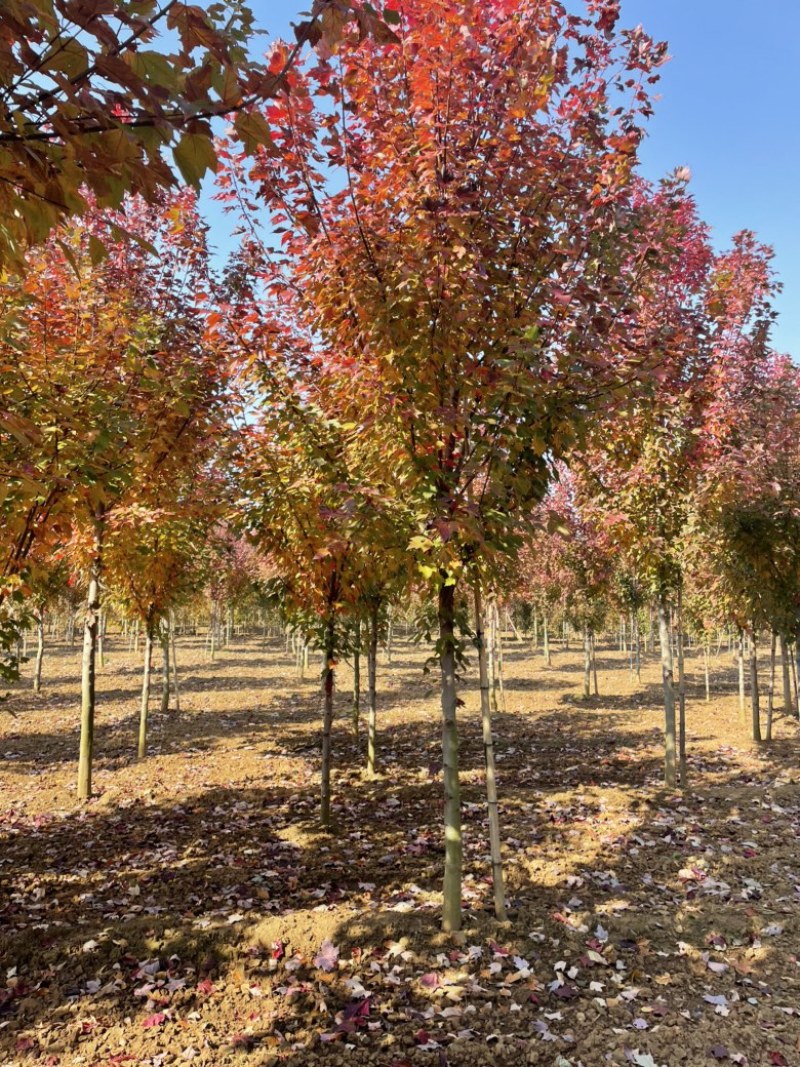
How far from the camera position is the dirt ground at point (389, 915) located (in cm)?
375

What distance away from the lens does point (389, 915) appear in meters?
5.17

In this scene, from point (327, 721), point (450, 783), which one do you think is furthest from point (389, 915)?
point (327, 721)

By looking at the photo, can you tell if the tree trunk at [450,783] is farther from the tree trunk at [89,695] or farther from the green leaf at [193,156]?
the tree trunk at [89,695]

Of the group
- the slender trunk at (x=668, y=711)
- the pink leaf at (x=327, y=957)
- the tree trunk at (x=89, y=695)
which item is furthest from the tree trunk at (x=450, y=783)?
the tree trunk at (x=89, y=695)

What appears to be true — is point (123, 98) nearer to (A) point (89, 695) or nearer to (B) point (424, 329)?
(B) point (424, 329)

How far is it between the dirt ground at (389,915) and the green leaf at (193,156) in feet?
14.0

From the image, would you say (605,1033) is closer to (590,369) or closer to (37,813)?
(590,369)

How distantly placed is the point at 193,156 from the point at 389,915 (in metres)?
5.42

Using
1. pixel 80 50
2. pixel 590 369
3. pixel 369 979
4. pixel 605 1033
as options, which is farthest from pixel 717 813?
pixel 80 50

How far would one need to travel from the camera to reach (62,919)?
5273 mm

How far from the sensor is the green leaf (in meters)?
1.65

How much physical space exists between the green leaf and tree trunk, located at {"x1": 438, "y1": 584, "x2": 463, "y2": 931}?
3.65 meters

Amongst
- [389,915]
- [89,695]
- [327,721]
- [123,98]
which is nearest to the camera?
[123,98]

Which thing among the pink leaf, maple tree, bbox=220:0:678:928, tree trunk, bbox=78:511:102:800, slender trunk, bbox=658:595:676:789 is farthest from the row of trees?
slender trunk, bbox=658:595:676:789
